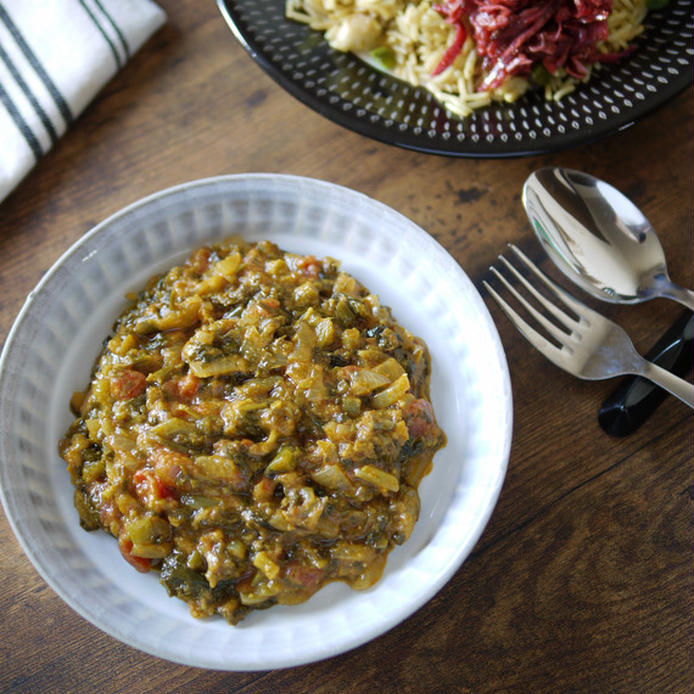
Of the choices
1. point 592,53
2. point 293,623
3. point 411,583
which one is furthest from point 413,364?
point 592,53

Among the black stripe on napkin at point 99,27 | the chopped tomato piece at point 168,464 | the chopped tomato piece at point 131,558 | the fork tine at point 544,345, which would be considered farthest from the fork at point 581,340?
the black stripe on napkin at point 99,27

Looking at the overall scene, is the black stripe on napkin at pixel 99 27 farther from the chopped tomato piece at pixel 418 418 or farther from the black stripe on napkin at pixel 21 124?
the chopped tomato piece at pixel 418 418

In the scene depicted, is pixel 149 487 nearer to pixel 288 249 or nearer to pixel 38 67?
pixel 288 249

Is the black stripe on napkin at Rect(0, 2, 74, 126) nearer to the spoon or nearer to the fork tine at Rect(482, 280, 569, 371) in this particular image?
the spoon

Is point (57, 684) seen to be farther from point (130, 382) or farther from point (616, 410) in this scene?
point (616, 410)

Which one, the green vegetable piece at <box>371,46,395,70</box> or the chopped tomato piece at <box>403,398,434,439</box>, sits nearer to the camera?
the chopped tomato piece at <box>403,398,434,439</box>

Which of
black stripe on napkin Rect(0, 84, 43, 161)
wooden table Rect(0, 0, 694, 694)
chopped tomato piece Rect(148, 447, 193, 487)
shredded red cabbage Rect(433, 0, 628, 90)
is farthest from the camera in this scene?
black stripe on napkin Rect(0, 84, 43, 161)

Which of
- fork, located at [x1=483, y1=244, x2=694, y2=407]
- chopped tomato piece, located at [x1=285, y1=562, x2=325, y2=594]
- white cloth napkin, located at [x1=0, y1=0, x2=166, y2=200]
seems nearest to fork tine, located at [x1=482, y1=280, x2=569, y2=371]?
fork, located at [x1=483, y1=244, x2=694, y2=407]
